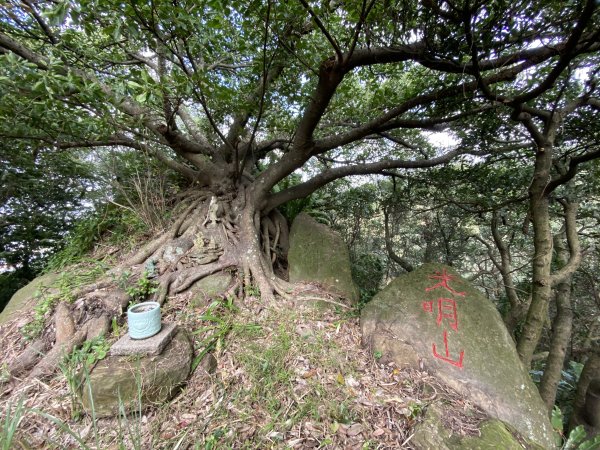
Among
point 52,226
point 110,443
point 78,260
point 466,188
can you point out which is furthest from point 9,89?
point 466,188

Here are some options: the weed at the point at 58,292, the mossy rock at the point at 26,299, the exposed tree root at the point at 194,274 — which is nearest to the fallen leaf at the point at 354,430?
the exposed tree root at the point at 194,274

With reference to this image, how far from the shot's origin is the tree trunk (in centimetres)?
239

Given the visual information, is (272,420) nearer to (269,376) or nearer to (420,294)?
(269,376)

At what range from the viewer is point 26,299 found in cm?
285

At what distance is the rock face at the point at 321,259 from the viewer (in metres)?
3.61

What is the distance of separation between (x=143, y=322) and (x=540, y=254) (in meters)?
3.82

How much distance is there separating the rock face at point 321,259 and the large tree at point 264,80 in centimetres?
41

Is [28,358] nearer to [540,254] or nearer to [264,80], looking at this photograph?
[264,80]

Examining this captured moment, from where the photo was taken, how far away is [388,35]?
7.34 feet

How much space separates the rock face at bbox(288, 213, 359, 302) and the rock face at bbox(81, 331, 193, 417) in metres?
2.07

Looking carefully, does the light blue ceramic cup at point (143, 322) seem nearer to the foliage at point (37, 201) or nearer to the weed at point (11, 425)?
the weed at point (11, 425)

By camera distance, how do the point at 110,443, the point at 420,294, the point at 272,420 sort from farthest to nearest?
the point at 420,294 → the point at 272,420 → the point at 110,443

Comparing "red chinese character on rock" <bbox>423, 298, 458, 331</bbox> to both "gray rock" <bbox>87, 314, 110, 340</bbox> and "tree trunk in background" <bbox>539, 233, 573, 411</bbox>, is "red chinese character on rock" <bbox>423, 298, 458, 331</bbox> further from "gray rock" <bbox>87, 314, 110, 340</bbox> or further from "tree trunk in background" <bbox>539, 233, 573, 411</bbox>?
"gray rock" <bbox>87, 314, 110, 340</bbox>

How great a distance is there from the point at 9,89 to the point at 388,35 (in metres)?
3.39
